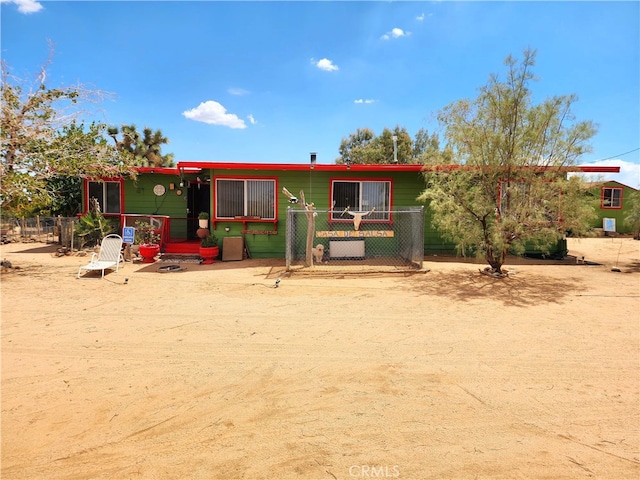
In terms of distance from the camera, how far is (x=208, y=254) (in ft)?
29.8

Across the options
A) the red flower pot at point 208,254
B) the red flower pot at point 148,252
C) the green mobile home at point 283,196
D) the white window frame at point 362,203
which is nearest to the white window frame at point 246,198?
the green mobile home at point 283,196

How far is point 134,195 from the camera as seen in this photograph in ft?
37.8

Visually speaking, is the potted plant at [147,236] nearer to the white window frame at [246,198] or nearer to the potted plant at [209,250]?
the potted plant at [209,250]

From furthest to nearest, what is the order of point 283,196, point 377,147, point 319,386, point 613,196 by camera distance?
point 377,147, point 613,196, point 283,196, point 319,386

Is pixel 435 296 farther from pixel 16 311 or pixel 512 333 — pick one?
pixel 16 311

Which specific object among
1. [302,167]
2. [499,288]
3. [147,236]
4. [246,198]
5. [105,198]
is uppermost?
[302,167]

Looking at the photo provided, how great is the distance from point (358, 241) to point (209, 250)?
13.3 feet

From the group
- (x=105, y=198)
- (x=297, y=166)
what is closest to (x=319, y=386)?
(x=297, y=166)

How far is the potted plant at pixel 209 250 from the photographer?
9.04m

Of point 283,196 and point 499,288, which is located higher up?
point 283,196

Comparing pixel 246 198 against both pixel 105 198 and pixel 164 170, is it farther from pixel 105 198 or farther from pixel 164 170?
pixel 105 198

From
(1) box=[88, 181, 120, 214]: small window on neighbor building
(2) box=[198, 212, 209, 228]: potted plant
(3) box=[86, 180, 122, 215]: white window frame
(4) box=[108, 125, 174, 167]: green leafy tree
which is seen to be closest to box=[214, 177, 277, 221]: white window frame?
(2) box=[198, 212, 209, 228]: potted plant

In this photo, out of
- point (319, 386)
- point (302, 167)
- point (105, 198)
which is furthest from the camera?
point (105, 198)

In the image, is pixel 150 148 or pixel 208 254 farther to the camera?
pixel 150 148
